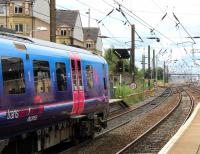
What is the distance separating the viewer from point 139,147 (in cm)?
1767

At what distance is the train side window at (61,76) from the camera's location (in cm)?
1438

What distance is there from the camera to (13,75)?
11.5 m

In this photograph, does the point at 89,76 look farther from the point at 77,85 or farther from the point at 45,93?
the point at 45,93

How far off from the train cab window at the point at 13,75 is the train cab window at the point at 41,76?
0.77m

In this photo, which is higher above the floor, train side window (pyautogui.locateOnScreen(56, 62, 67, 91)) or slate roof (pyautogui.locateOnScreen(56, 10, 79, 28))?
slate roof (pyautogui.locateOnScreen(56, 10, 79, 28))

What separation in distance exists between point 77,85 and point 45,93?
9.61 feet

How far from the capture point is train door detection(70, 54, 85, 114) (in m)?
15.8

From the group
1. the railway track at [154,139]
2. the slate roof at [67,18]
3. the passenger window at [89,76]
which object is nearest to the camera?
the railway track at [154,139]

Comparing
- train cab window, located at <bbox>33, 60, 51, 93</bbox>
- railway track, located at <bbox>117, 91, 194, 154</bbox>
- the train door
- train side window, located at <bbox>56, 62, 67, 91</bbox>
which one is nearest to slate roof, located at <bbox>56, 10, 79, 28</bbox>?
railway track, located at <bbox>117, 91, 194, 154</bbox>

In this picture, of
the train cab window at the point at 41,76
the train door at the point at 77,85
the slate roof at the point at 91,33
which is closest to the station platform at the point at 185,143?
the train door at the point at 77,85

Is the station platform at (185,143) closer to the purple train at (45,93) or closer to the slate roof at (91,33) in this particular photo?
the purple train at (45,93)

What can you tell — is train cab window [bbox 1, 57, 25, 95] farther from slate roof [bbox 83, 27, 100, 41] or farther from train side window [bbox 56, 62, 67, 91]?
slate roof [bbox 83, 27, 100, 41]

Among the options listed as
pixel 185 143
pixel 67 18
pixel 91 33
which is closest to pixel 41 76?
pixel 185 143

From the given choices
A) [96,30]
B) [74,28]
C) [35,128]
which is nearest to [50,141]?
[35,128]
